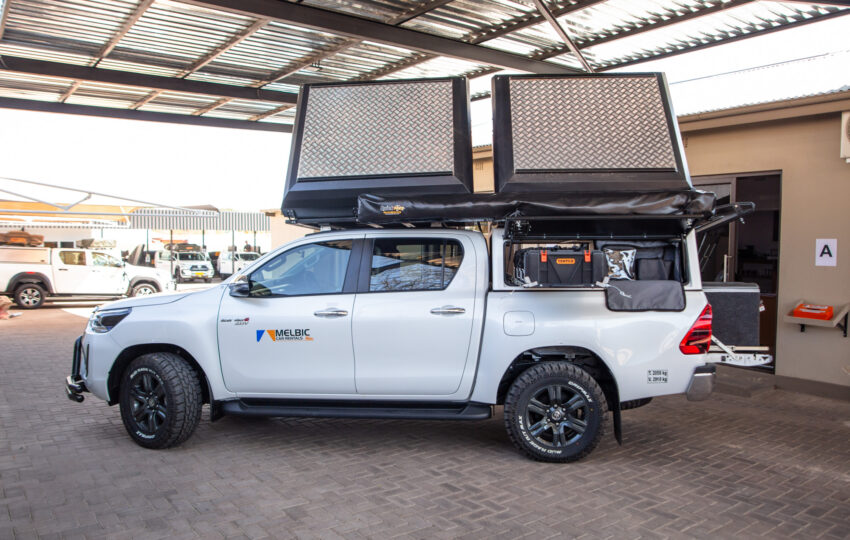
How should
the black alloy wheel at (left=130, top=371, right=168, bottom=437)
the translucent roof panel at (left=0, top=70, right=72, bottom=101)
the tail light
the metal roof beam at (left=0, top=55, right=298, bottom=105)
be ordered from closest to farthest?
the tail light → the black alloy wheel at (left=130, top=371, right=168, bottom=437) → the metal roof beam at (left=0, top=55, right=298, bottom=105) → the translucent roof panel at (left=0, top=70, right=72, bottom=101)

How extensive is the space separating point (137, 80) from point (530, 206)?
862 cm

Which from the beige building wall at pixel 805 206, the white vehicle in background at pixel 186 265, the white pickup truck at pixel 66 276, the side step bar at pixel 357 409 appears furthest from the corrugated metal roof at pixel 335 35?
the white vehicle in background at pixel 186 265

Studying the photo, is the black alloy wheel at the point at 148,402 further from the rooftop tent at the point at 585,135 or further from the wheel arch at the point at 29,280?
the wheel arch at the point at 29,280

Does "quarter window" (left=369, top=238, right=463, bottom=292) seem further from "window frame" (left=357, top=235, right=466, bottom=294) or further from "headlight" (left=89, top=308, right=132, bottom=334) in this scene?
"headlight" (left=89, top=308, right=132, bottom=334)

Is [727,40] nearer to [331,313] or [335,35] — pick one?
[335,35]

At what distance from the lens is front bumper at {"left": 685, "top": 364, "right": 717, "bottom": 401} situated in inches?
211

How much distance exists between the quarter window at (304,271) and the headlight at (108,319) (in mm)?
1183

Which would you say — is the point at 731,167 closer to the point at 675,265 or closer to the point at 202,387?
the point at 675,265

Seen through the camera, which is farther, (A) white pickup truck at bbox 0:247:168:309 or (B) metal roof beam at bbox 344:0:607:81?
(A) white pickup truck at bbox 0:247:168:309

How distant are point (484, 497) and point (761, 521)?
5.85 ft

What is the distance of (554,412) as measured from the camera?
5465 mm

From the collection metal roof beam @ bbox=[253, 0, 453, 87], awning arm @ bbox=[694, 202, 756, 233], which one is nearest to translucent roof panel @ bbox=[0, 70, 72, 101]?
metal roof beam @ bbox=[253, 0, 453, 87]

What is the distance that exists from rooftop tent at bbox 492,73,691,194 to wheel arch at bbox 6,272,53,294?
715 inches

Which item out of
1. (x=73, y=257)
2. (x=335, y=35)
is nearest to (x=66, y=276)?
(x=73, y=257)
